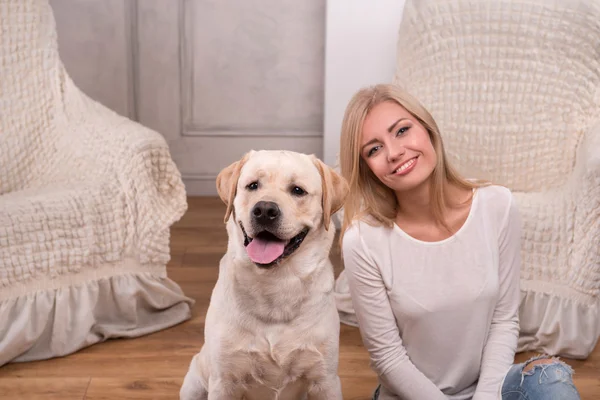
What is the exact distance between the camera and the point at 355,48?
10.5 feet

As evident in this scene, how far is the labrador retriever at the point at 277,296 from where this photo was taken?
1.47 metres

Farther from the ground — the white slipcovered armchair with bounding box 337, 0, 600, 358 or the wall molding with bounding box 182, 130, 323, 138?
the white slipcovered armchair with bounding box 337, 0, 600, 358

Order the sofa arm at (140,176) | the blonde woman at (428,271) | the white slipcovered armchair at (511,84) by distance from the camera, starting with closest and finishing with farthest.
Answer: the blonde woman at (428,271)
the sofa arm at (140,176)
the white slipcovered armchair at (511,84)

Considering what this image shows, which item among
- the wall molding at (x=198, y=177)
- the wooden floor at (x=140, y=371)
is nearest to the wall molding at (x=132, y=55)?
the wall molding at (x=198, y=177)

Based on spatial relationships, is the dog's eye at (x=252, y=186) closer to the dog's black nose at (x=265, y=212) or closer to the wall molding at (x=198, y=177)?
the dog's black nose at (x=265, y=212)

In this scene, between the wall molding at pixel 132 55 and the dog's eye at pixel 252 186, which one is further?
the wall molding at pixel 132 55

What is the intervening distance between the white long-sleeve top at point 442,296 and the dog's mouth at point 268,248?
0.70 ft

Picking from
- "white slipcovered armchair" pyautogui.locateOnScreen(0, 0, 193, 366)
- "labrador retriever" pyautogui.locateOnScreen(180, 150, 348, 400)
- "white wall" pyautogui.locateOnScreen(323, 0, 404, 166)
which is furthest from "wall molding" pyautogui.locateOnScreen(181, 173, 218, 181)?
"labrador retriever" pyautogui.locateOnScreen(180, 150, 348, 400)

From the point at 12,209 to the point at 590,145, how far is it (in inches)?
67.3

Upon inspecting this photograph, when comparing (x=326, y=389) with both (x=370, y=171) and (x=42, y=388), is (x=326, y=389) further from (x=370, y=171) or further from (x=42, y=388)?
(x=42, y=388)

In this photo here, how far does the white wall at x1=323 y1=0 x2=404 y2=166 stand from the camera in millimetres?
3141

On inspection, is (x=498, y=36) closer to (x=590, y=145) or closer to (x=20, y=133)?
(x=590, y=145)

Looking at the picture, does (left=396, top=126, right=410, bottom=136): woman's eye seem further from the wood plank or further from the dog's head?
the wood plank

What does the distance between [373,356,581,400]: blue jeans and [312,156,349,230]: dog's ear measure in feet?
1.74
